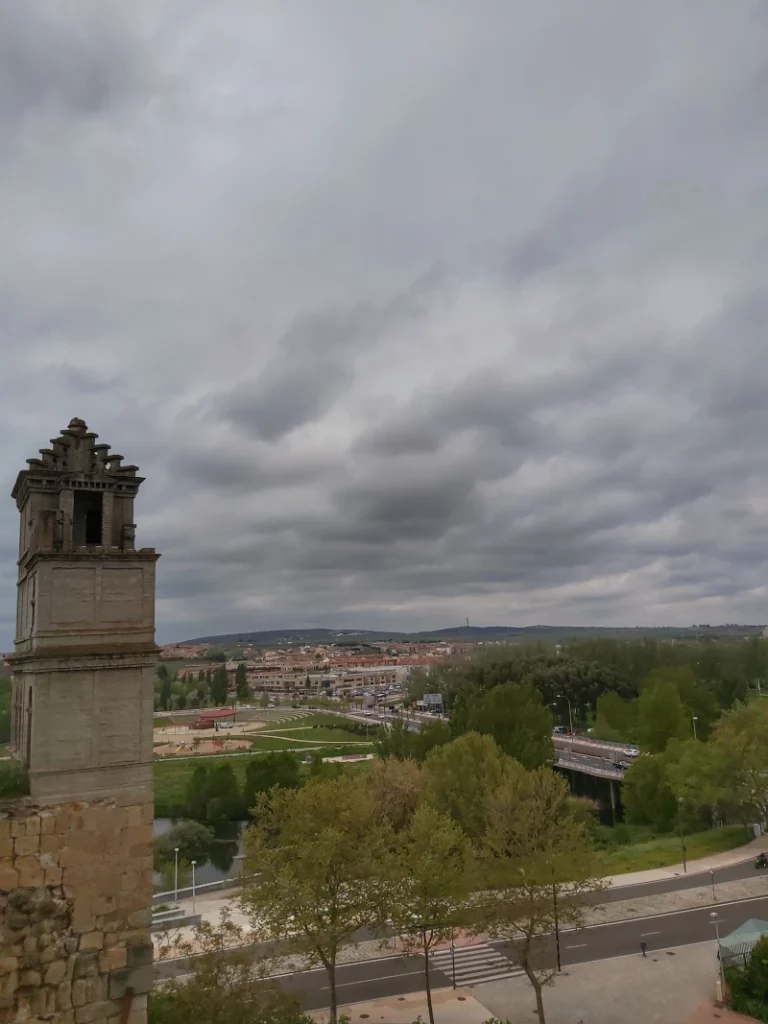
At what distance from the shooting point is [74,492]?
29.0ft

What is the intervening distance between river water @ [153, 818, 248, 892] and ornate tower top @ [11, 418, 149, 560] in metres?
35.0

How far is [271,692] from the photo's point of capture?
18288 cm

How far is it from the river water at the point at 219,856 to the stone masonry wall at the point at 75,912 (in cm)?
3310

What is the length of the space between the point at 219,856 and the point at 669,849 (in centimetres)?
2886

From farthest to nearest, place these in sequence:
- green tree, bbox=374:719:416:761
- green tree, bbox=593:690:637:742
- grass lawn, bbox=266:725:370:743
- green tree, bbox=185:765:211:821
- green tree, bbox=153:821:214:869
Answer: grass lawn, bbox=266:725:370:743, green tree, bbox=593:690:637:742, green tree, bbox=185:765:211:821, green tree, bbox=374:719:416:761, green tree, bbox=153:821:214:869

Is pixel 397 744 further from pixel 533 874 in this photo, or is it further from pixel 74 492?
pixel 74 492

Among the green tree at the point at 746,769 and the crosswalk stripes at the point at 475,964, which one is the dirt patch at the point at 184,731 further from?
the crosswalk stripes at the point at 475,964

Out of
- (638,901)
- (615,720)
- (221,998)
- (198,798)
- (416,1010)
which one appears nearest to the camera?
(221,998)

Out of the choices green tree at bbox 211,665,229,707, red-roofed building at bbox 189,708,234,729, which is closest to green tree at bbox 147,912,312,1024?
red-roofed building at bbox 189,708,234,729

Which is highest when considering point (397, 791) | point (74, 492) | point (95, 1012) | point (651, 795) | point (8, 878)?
point (74, 492)

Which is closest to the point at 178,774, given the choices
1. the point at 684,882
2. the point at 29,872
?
the point at 684,882

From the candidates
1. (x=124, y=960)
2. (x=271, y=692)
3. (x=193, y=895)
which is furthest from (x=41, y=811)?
(x=271, y=692)

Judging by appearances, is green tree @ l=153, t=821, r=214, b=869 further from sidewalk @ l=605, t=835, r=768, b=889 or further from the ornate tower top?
the ornate tower top

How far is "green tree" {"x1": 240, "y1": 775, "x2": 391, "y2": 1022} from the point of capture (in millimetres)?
18312
